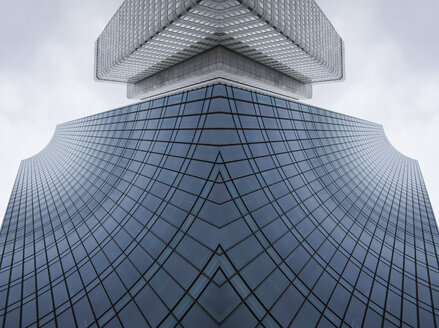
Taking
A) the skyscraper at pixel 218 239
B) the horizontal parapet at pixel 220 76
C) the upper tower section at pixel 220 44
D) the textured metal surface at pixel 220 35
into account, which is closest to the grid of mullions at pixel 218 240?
the skyscraper at pixel 218 239

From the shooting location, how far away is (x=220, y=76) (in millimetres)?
69250

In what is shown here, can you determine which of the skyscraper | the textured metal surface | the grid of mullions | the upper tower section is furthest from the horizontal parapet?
the grid of mullions

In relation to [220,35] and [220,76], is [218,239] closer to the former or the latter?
[220,35]

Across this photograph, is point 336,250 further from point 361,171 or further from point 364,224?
point 361,171

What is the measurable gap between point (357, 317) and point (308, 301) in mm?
3985

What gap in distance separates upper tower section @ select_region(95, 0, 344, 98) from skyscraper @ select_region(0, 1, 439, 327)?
3366cm

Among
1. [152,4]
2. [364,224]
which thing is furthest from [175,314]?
[152,4]

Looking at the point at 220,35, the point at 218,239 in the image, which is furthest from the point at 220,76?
the point at 218,239

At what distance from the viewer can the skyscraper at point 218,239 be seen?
12086 mm

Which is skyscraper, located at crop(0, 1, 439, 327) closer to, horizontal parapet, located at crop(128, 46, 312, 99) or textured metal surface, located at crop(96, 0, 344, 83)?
textured metal surface, located at crop(96, 0, 344, 83)

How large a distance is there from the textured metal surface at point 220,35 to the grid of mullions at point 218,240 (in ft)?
108

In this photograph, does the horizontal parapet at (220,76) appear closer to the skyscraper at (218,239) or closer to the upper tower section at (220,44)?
the upper tower section at (220,44)

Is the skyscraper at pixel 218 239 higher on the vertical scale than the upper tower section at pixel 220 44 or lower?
lower

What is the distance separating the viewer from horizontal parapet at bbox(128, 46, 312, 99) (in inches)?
2675
